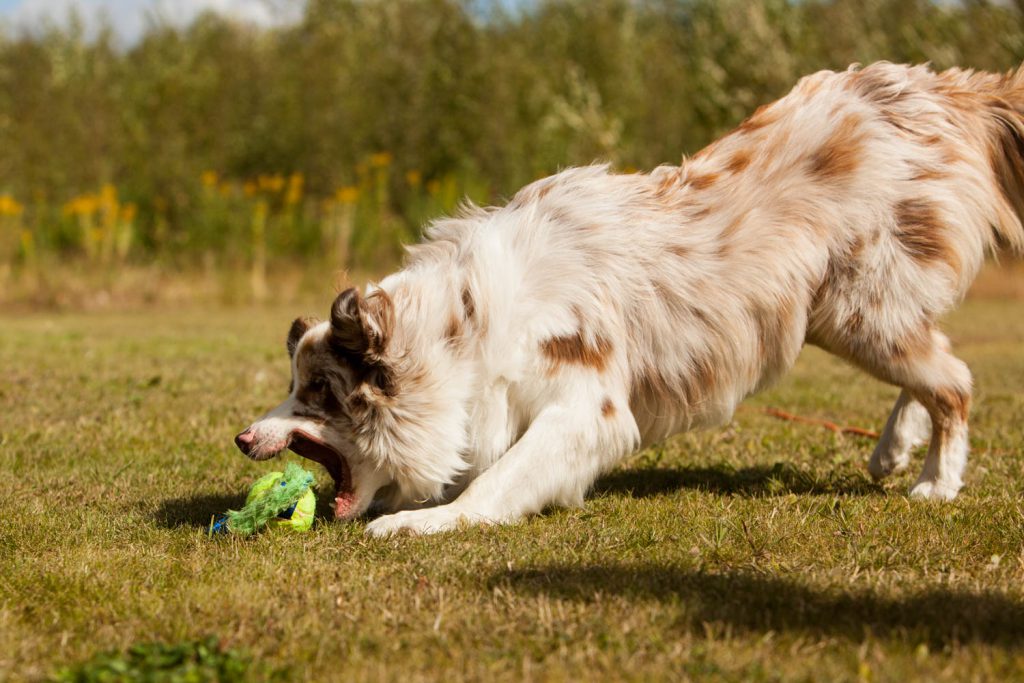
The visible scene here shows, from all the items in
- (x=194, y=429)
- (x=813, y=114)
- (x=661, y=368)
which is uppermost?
(x=813, y=114)

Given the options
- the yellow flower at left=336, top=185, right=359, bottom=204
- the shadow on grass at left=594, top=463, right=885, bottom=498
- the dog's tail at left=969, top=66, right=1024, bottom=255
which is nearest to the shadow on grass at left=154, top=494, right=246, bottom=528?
the shadow on grass at left=594, top=463, right=885, bottom=498

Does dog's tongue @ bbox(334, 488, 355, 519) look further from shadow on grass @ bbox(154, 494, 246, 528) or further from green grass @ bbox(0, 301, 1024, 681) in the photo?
shadow on grass @ bbox(154, 494, 246, 528)

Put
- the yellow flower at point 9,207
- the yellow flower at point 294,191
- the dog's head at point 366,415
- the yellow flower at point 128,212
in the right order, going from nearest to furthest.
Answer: the dog's head at point 366,415, the yellow flower at point 9,207, the yellow flower at point 128,212, the yellow flower at point 294,191

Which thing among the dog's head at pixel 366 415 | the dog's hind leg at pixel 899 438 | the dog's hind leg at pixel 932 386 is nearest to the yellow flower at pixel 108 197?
the dog's head at pixel 366 415

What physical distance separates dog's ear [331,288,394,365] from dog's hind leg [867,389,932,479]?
2.62m

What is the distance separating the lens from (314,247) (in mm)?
17641

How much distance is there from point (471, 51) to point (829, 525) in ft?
51.8

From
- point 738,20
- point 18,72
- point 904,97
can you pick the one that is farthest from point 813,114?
A: point 18,72

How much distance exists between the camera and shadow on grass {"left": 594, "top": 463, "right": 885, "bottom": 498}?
17.5 feet

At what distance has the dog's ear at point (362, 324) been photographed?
452 cm

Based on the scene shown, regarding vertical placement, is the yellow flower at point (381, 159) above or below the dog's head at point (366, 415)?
above

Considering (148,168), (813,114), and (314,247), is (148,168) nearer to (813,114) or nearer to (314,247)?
(314,247)

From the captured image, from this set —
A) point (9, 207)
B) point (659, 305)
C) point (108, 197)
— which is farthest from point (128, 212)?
point (659, 305)

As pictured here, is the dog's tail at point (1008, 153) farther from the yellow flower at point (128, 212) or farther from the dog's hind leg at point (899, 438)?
the yellow flower at point (128, 212)
